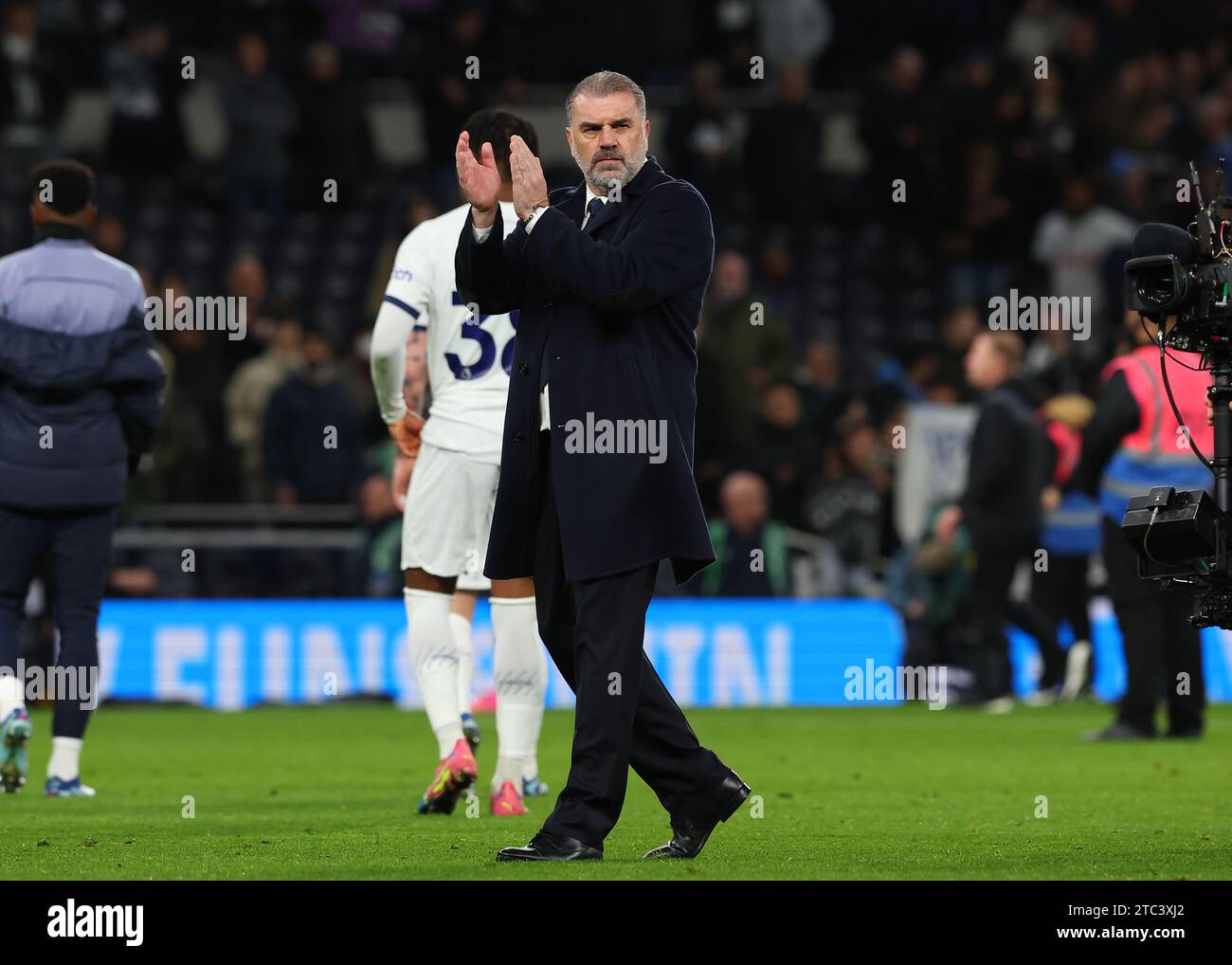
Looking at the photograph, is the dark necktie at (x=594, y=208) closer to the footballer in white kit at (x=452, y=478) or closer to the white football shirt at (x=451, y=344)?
the footballer in white kit at (x=452, y=478)

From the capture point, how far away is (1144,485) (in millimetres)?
13484

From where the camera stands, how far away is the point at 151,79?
22.0 metres

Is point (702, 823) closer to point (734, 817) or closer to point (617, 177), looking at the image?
point (734, 817)

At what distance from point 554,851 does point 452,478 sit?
2.70m

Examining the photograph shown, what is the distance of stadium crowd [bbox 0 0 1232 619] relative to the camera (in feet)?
62.2

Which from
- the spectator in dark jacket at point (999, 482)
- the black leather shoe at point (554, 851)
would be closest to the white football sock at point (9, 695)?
the black leather shoe at point (554, 851)

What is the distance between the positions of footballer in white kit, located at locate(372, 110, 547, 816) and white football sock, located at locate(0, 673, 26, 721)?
1.77 m

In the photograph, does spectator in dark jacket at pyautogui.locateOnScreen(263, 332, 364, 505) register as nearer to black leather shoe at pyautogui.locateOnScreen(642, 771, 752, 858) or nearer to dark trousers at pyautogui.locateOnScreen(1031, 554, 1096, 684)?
dark trousers at pyautogui.locateOnScreen(1031, 554, 1096, 684)

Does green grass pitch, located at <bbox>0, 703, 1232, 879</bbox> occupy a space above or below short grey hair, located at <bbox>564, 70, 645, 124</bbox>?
below

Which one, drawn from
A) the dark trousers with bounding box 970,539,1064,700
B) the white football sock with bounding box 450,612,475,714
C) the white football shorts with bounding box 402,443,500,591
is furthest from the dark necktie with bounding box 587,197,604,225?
the dark trousers with bounding box 970,539,1064,700

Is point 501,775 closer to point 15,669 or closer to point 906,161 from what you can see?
point 15,669

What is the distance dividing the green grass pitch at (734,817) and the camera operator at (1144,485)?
421mm

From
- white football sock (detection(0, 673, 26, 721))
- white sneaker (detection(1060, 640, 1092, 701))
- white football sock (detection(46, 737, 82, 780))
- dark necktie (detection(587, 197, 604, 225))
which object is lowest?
white sneaker (detection(1060, 640, 1092, 701))

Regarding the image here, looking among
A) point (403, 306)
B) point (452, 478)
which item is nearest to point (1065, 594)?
point (452, 478)
